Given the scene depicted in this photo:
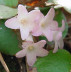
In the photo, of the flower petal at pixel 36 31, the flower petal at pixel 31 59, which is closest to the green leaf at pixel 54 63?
the flower petal at pixel 31 59

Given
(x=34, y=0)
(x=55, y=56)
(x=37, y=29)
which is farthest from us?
(x=34, y=0)

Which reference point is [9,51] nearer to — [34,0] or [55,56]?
[55,56]

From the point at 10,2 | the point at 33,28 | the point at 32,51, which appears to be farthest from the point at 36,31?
the point at 10,2

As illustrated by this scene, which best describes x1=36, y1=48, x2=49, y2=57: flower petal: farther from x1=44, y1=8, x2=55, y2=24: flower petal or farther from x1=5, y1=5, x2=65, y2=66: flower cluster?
x1=44, y1=8, x2=55, y2=24: flower petal

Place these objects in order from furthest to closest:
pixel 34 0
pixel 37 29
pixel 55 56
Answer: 1. pixel 34 0
2. pixel 55 56
3. pixel 37 29

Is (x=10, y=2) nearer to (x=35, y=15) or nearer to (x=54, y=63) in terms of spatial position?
(x=35, y=15)

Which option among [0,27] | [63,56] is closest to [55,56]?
[63,56]

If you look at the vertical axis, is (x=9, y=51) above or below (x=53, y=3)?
below
